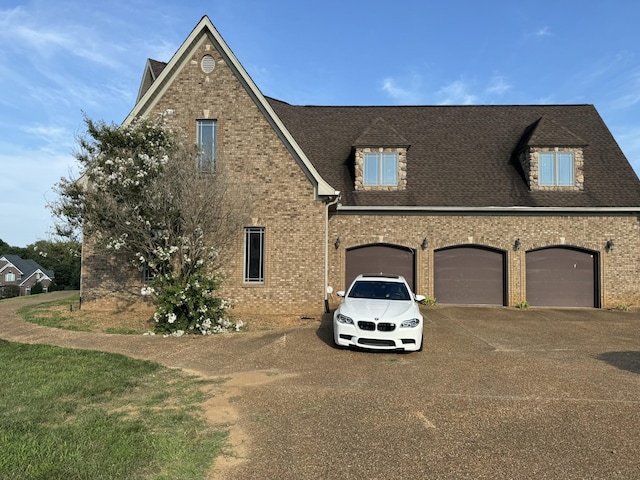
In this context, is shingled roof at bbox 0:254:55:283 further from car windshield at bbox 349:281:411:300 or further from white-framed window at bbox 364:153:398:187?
car windshield at bbox 349:281:411:300

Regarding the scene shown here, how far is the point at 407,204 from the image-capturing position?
1596 centimetres

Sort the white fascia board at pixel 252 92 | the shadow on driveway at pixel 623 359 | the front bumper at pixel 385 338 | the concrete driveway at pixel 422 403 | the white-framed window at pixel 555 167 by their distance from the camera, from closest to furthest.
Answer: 1. the concrete driveway at pixel 422 403
2. the shadow on driveway at pixel 623 359
3. the front bumper at pixel 385 338
4. the white fascia board at pixel 252 92
5. the white-framed window at pixel 555 167

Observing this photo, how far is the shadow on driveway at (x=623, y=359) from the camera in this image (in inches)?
297

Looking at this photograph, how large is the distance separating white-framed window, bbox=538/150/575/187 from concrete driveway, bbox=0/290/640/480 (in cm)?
790

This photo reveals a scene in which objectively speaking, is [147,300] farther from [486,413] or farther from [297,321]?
[486,413]

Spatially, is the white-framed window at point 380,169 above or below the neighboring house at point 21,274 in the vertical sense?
above

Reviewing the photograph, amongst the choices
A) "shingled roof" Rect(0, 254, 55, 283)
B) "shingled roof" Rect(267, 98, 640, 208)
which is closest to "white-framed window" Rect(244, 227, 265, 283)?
"shingled roof" Rect(267, 98, 640, 208)

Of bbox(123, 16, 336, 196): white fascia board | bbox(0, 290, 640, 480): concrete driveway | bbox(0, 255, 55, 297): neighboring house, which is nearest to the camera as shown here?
bbox(0, 290, 640, 480): concrete driveway

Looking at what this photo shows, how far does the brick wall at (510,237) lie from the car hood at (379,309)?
7016 millimetres

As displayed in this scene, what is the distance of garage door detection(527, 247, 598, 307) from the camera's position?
52.9 feet

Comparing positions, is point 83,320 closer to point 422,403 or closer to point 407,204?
point 422,403

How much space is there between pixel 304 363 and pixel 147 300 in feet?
27.7

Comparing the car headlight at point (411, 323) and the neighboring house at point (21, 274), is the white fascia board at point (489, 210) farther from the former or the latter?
the neighboring house at point (21, 274)

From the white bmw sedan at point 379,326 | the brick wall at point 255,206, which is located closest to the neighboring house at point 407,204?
the brick wall at point 255,206
